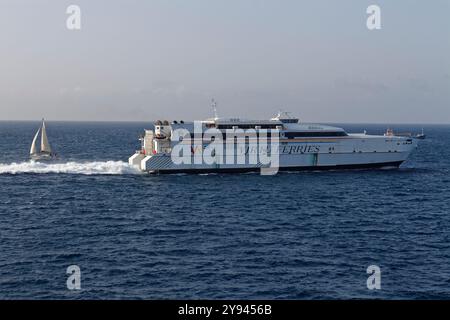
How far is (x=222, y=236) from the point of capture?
125 feet

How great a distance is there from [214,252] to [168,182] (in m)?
30.3

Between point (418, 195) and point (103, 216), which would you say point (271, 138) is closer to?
point (418, 195)

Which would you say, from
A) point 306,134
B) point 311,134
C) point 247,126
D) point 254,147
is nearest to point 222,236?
point 254,147

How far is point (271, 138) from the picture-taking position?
69.3 metres

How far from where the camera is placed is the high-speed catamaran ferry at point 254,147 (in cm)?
6812

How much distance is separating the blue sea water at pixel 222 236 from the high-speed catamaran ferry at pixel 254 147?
2.85m

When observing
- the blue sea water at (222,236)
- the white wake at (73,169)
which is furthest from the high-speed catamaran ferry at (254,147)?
the blue sea water at (222,236)

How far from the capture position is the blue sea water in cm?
2770

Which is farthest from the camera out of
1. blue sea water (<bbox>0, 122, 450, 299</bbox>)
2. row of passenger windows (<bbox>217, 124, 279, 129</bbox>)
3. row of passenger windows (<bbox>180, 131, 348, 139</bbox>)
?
row of passenger windows (<bbox>180, 131, 348, 139</bbox>)

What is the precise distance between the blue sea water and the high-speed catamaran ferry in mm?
2845

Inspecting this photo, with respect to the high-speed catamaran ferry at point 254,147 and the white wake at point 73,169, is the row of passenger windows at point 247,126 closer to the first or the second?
the high-speed catamaran ferry at point 254,147

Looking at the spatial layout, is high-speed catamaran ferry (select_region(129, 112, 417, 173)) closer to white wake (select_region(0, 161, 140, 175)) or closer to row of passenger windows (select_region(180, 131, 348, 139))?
row of passenger windows (select_region(180, 131, 348, 139))

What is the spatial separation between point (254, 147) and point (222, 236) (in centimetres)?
3265

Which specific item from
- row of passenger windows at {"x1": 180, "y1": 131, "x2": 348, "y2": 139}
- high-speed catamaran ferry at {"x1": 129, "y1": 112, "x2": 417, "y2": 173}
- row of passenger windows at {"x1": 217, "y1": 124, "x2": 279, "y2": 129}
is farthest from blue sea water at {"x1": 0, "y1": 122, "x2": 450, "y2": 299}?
row of passenger windows at {"x1": 217, "y1": 124, "x2": 279, "y2": 129}
